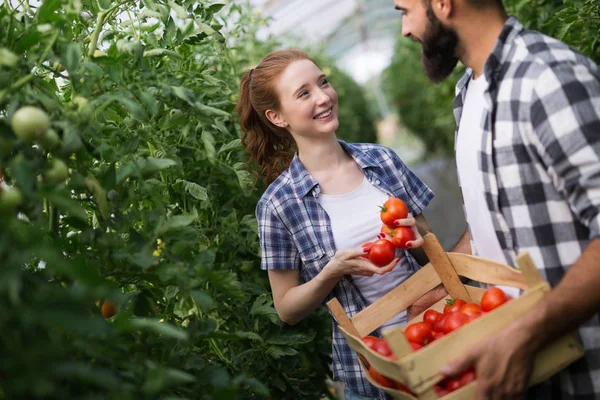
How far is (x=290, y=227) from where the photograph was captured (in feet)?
7.39

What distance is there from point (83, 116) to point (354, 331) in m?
1.01

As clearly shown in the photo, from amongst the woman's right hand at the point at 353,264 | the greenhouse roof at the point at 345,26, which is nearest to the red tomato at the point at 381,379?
→ the woman's right hand at the point at 353,264

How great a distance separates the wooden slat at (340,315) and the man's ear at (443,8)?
842 millimetres

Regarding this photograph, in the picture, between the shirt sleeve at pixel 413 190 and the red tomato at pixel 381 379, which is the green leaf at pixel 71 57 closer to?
the red tomato at pixel 381 379

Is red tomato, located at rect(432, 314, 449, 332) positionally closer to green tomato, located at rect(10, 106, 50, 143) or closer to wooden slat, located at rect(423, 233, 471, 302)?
wooden slat, located at rect(423, 233, 471, 302)

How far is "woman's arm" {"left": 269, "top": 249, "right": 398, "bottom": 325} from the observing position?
1986 millimetres

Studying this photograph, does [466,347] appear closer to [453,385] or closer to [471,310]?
[453,385]

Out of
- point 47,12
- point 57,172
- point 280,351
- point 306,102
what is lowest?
point 280,351

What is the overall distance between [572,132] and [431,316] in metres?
0.71

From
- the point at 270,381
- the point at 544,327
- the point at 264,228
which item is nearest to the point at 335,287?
the point at 264,228

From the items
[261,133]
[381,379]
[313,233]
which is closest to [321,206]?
[313,233]

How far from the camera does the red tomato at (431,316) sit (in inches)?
72.7

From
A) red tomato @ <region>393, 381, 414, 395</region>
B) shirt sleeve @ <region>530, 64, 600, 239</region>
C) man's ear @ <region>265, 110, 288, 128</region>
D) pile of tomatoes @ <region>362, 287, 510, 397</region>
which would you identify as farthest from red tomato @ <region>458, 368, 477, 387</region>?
man's ear @ <region>265, 110, 288, 128</region>

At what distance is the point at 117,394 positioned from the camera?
113 centimetres
